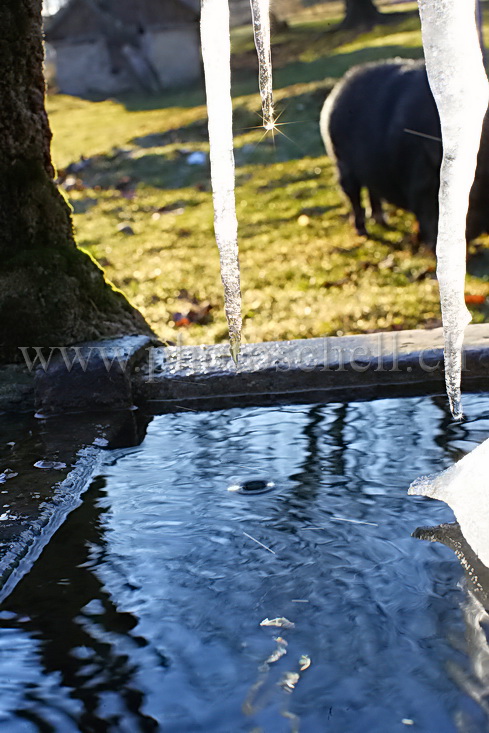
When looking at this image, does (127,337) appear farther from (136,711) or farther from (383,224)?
(383,224)

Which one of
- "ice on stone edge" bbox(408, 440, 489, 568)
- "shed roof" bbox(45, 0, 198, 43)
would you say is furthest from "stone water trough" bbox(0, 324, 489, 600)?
"shed roof" bbox(45, 0, 198, 43)

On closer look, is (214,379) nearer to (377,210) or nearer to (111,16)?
(377,210)

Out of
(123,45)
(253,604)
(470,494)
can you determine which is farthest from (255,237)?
(123,45)

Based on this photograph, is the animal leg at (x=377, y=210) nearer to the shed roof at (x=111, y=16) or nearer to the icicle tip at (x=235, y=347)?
the icicle tip at (x=235, y=347)

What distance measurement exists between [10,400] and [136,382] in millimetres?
479

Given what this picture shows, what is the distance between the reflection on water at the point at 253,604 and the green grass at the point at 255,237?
2.26m

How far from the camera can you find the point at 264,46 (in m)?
2.74

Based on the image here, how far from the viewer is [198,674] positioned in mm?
1682

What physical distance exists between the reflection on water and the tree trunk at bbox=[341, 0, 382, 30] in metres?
27.1

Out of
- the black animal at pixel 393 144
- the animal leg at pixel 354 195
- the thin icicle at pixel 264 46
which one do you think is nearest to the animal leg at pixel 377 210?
the black animal at pixel 393 144

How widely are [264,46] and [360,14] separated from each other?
1060 inches

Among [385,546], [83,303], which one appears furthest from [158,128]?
[385,546]

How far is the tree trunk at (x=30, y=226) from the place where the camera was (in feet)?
11.0

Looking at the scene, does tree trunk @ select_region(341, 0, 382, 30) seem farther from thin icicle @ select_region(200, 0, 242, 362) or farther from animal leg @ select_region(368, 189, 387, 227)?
thin icicle @ select_region(200, 0, 242, 362)
